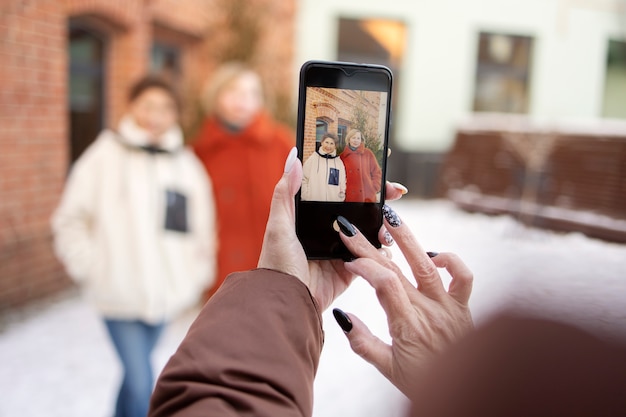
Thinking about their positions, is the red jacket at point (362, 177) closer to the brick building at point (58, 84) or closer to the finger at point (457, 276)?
the finger at point (457, 276)

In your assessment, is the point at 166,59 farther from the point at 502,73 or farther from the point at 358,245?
the point at 502,73

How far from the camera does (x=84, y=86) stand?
17.1ft

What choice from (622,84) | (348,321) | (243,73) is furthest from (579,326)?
(622,84)

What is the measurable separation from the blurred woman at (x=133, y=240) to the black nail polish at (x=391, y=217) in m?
1.88

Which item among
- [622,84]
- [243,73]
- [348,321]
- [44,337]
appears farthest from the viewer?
[622,84]

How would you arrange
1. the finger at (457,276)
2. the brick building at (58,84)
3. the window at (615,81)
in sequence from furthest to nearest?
the window at (615,81) → the brick building at (58,84) → the finger at (457,276)

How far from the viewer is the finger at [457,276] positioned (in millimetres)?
823

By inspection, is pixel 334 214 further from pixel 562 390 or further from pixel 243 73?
pixel 243 73

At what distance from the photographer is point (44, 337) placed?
4039 mm

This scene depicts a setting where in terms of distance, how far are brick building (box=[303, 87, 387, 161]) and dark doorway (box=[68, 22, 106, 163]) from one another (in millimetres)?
4510

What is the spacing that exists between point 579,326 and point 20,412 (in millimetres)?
3157

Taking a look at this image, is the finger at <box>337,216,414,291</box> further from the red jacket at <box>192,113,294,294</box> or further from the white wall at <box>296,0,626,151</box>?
the white wall at <box>296,0,626,151</box>

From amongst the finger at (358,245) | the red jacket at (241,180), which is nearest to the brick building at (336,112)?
the finger at (358,245)

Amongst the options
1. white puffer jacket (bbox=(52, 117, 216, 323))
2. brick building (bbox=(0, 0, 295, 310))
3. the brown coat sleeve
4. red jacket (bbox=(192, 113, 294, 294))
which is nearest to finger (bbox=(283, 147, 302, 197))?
the brown coat sleeve
